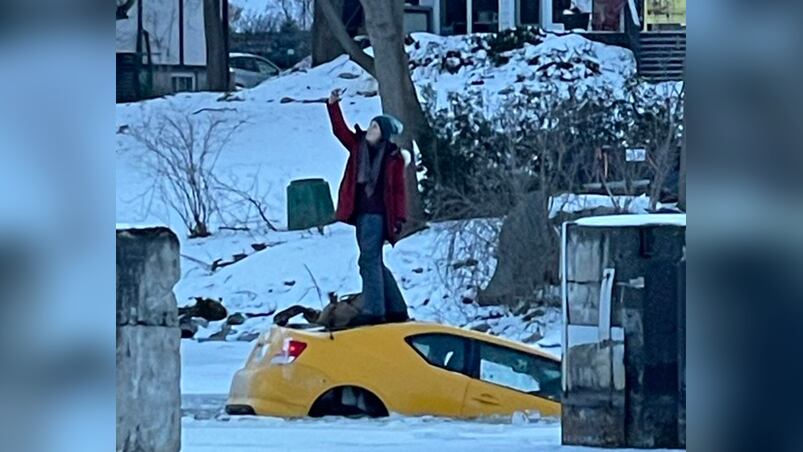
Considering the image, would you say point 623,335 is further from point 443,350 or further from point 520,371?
point 520,371

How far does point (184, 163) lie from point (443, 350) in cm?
860

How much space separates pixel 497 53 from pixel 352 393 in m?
12.6

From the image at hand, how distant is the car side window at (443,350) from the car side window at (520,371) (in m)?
0.16

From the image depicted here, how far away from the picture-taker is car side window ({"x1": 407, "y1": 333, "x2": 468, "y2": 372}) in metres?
10.3

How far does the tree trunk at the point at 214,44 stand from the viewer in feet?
76.4

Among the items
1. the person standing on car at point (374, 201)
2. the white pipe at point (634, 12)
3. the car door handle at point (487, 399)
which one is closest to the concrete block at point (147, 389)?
the car door handle at point (487, 399)

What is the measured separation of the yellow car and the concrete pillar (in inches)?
135

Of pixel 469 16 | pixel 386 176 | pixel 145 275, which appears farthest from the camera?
pixel 469 16

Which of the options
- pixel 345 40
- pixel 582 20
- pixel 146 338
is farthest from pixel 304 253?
pixel 146 338

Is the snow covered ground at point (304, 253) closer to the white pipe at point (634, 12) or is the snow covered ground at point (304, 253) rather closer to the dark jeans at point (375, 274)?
the white pipe at point (634, 12)

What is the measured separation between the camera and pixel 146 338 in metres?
6.41
